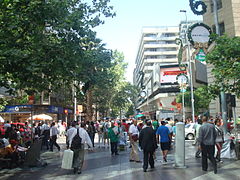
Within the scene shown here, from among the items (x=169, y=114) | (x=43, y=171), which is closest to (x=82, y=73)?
(x=43, y=171)

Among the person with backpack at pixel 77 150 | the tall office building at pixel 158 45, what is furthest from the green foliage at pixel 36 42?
the tall office building at pixel 158 45

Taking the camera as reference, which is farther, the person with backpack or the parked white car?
the parked white car

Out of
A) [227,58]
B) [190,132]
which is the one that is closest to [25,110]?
[190,132]

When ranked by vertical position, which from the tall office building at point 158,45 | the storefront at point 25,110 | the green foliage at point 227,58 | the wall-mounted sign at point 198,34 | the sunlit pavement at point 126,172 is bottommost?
the sunlit pavement at point 126,172

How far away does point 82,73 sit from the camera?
1131cm

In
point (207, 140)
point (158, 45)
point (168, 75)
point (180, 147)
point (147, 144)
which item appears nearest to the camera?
point (207, 140)

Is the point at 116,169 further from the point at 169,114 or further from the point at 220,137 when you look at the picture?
the point at 169,114

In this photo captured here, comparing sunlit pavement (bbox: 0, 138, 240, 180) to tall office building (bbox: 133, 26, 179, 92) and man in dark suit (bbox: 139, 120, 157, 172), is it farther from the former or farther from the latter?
tall office building (bbox: 133, 26, 179, 92)

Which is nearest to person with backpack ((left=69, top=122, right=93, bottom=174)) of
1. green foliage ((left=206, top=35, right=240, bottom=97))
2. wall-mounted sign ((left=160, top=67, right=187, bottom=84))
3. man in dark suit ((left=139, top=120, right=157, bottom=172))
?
man in dark suit ((left=139, top=120, right=157, bottom=172))

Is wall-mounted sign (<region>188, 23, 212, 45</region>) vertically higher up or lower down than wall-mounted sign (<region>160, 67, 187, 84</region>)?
lower down

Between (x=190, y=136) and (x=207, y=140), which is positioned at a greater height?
(x=207, y=140)

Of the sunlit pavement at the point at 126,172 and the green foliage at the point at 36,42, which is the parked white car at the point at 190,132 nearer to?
the sunlit pavement at the point at 126,172

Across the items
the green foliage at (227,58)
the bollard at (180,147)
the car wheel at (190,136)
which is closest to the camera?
the bollard at (180,147)

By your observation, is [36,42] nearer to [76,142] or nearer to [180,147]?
[76,142]
